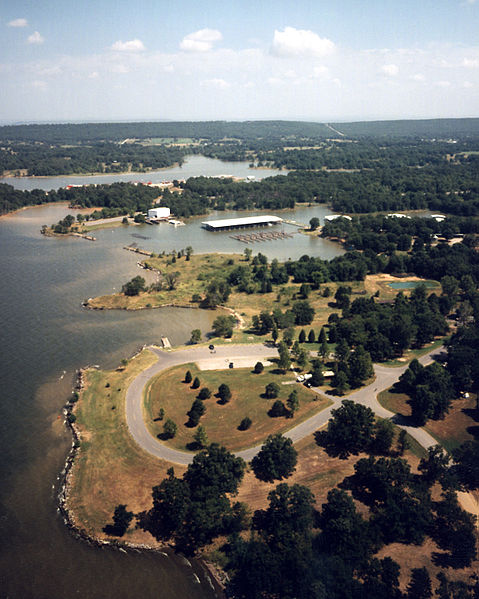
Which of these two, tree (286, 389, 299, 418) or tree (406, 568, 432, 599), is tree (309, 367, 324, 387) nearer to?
tree (286, 389, 299, 418)

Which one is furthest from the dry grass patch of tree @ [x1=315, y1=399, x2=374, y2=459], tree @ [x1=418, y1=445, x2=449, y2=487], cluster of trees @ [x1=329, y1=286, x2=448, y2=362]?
cluster of trees @ [x1=329, y1=286, x2=448, y2=362]

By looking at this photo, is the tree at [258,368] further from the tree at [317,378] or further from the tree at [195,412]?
the tree at [195,412]

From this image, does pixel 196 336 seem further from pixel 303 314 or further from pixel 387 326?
pixel 387 326

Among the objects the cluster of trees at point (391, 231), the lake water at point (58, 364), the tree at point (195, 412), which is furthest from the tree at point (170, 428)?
the cluster of trees at point (391, 231)

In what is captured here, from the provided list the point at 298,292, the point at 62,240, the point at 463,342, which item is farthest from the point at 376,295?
the point at 62,240

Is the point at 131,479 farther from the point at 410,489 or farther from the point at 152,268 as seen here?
the point at 152,268

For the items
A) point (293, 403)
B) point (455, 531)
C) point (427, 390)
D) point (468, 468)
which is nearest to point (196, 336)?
point (293, 403)
